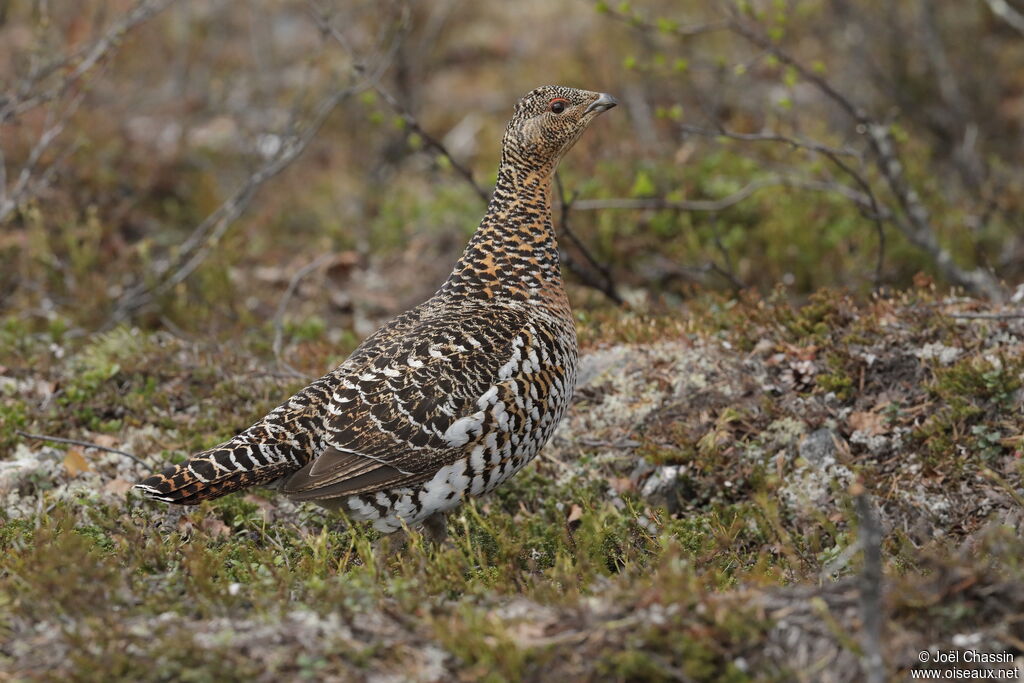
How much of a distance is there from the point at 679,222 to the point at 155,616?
618 cm

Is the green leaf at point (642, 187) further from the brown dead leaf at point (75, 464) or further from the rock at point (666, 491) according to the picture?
the brown dead leaf at point (75, 464)

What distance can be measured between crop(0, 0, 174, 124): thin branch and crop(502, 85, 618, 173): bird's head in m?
3.64

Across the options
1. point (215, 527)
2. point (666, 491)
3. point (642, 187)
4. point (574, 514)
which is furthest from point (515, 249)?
point (642, 187)

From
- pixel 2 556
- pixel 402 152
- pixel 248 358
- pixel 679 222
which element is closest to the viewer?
pixel 2 556

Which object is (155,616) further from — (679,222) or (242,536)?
(679,222)

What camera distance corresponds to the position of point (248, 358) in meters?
6.96

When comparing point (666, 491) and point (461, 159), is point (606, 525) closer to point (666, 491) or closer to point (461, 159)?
point (666, 491)

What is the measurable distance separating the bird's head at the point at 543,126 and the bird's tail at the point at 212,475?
7.00ft

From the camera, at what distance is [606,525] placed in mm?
4879

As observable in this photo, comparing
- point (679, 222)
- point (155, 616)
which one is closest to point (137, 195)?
point (679, 222)

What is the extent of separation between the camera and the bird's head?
216 inches

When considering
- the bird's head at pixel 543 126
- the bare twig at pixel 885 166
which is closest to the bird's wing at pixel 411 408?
the bird's head at pixel 543 126

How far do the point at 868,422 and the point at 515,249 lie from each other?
7.12 ft

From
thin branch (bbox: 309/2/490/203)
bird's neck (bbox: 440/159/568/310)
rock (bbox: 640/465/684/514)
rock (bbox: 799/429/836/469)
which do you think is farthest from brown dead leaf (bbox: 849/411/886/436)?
thin branch (bbox: 309/2/490/203)
